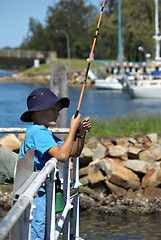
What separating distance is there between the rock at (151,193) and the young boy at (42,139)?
488cm

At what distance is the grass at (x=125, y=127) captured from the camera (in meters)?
11.2

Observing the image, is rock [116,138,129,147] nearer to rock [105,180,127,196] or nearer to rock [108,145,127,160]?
rock [108,145,127,160]

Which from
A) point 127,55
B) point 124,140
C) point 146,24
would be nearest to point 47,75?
point 127,55

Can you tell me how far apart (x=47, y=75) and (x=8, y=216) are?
246 ft

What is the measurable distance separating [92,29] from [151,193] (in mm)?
40148

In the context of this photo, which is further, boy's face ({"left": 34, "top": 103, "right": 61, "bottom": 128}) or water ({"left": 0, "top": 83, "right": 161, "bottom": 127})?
water ({"left": 0, "top": 83, "right": 161, "bottom": 127})

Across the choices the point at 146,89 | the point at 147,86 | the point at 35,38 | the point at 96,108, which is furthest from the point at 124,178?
the point at 35,38

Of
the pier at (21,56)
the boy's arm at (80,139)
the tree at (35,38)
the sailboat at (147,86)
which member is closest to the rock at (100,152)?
the boy's arm at (80,139)

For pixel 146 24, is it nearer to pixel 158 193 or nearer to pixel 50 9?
pixel 158 193

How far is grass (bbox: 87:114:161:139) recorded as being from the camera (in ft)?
36.9

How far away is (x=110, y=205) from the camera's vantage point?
306 inches

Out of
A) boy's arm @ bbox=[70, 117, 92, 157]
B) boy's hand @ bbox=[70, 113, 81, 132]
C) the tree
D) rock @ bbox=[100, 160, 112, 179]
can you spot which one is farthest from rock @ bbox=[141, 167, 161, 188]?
the tree

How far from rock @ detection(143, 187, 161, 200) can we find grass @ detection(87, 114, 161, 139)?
10.0 feet

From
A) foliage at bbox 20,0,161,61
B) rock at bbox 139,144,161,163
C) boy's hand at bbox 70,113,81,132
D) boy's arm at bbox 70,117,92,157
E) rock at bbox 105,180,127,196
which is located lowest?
rock at bbox 105,180,127,196
